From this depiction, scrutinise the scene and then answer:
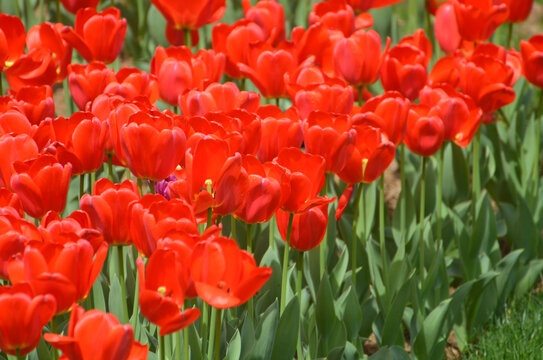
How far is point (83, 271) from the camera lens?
4.77ft

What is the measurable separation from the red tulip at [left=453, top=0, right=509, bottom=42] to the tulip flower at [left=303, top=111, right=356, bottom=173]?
1.13 m

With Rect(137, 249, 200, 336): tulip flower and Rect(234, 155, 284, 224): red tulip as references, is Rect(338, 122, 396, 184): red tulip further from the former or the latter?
Rect(137, 249, 200, 336): tulip flower

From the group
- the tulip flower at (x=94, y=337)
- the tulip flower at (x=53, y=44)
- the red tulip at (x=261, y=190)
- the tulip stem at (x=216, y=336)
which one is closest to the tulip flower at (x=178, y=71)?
the tulip flower at (x=53, y=44)

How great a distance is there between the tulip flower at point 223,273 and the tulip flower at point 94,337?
162mm

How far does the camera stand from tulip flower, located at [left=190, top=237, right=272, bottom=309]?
1.42 meters

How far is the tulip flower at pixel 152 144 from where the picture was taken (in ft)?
5.78

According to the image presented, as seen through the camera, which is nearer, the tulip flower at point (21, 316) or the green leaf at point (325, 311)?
the tulip flower at point (21, 316)

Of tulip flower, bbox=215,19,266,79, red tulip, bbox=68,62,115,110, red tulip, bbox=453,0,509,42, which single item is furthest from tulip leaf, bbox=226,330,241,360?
red tulip, bbox=453,0,509,42

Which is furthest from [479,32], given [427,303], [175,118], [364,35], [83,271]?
[83,271]

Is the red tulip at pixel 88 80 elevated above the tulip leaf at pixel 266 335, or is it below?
above

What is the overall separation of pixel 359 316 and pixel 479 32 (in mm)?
1229

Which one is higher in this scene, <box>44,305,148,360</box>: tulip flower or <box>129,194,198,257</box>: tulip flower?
<box>129,194,198,257</box>: tulip flower

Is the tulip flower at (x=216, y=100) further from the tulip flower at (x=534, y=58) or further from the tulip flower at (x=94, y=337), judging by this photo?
the tulip flower at (x=534, y=58)

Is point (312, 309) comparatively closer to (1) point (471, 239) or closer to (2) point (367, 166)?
(2) point (367, 166)
